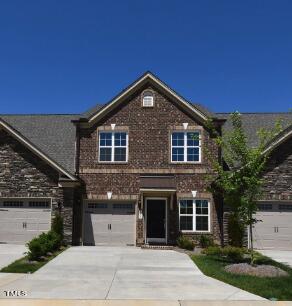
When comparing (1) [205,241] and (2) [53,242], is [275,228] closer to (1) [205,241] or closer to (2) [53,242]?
(1) [205,241]

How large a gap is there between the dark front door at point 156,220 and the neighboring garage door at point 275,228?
468 centimetres

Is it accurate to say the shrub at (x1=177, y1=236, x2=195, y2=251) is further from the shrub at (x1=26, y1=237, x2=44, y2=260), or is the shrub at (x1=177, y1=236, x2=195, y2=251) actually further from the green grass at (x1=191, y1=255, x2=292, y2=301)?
the shrub at (x1=26, y1=237, x2=44, y2=260)

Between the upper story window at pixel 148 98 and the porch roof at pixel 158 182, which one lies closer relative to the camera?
the porch roof at pixel 158 182

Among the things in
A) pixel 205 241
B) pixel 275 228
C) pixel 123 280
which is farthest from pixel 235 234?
pixel 123 280

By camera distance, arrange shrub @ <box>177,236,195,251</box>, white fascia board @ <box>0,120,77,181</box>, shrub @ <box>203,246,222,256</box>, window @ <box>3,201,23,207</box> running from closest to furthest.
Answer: shrub @ <box>203,246,222,256</box> < shrub @ <box>177,236,195,251</box> < white fascia board @ <box>0,120,77,181</box> < window @ <box>3,201,23,207</box>

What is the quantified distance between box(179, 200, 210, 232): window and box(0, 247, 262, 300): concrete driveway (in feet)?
15.1

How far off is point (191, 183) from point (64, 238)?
6.99m

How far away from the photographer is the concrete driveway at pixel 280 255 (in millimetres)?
18278

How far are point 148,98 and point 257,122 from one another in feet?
24.8

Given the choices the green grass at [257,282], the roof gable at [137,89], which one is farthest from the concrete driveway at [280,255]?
the roof gable at [137,89]

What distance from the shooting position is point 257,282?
12.7 m

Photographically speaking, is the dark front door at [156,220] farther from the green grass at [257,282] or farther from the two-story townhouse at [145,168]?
the green grass at [257,282]

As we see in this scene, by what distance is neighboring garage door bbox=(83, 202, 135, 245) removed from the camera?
23.6m

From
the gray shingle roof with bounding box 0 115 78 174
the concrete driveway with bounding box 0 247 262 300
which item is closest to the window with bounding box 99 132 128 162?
the gray shingle roof with bounding box 0 115 78 174
